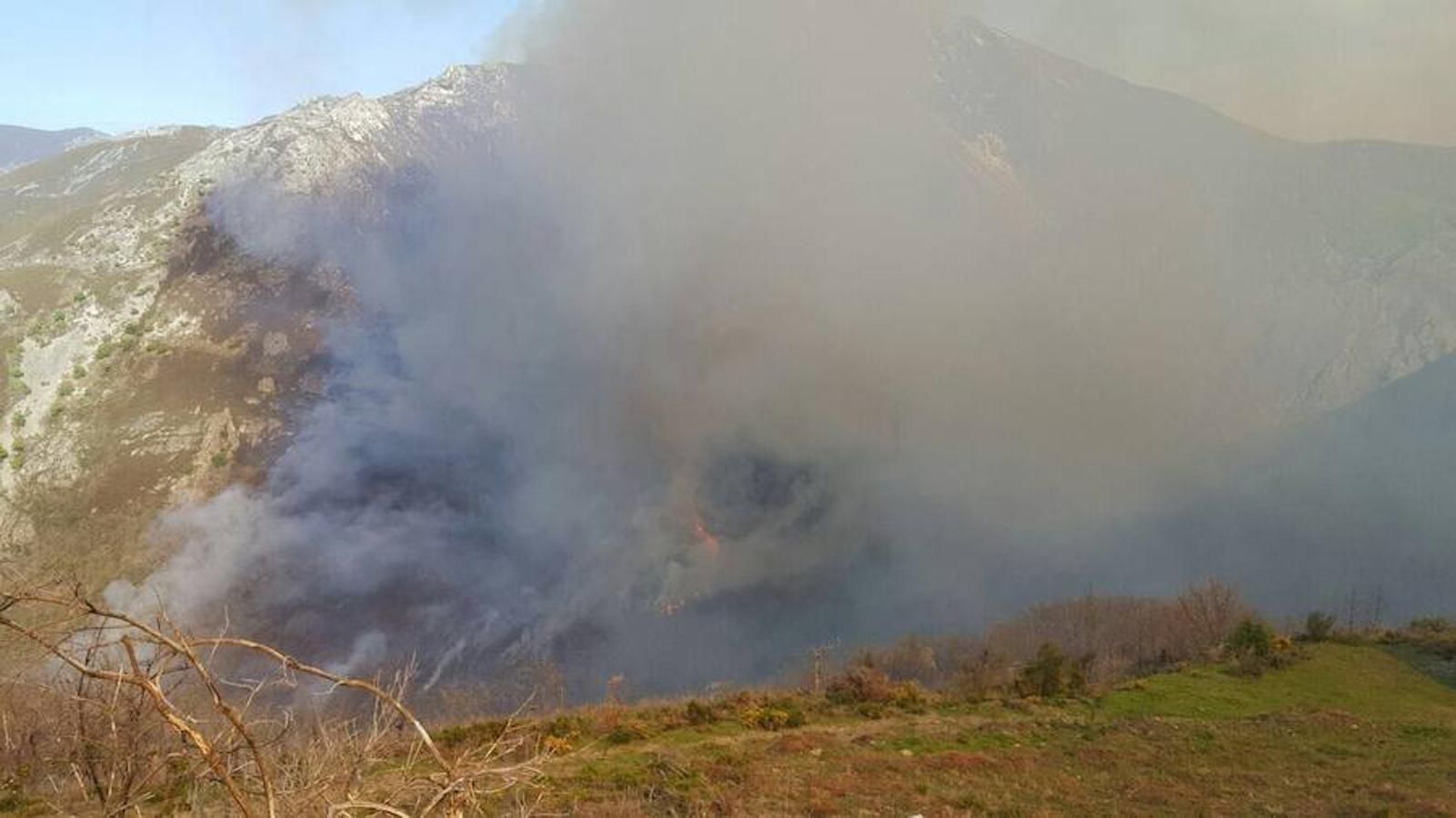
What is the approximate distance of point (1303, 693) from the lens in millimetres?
36312

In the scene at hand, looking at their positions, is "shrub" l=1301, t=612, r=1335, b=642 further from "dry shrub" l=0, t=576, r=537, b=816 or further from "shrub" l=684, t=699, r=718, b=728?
"dry shrub" l=0, t=576, r=537, b=816

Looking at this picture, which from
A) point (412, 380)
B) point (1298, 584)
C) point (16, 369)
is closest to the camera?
point (16, 369)

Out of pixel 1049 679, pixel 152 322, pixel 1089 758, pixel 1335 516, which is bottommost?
pixel 1049 679

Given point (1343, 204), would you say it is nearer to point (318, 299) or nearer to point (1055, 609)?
point (1055, 609)

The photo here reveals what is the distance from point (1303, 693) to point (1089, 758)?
58.0 ft

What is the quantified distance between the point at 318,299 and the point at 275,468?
24568 mm

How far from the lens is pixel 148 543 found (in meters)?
73.6

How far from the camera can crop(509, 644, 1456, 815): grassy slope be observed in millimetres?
19781

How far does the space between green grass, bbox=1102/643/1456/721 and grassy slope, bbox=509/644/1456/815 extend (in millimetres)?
130

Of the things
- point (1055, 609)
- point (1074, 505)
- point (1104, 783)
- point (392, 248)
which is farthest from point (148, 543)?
point (1074, 505)

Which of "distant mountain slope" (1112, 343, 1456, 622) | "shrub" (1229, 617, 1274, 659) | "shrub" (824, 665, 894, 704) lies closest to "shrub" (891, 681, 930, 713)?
"shrub" (824, 665, 894, 704)

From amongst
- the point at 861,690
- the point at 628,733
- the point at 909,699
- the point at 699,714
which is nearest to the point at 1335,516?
the point at 909,699

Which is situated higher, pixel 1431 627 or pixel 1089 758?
pixel 1431 627

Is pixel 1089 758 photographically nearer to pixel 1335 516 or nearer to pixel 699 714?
pixel 699 714
